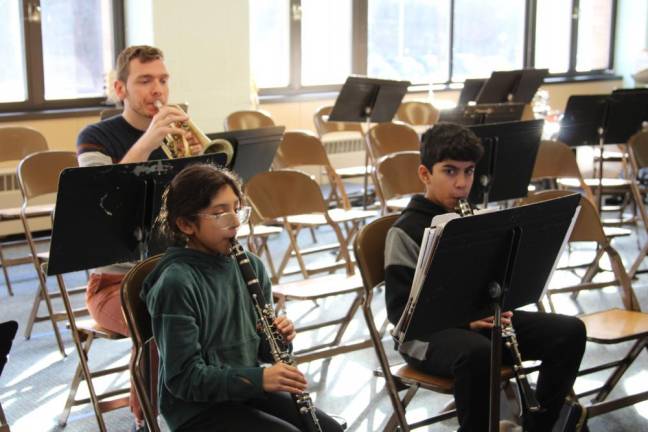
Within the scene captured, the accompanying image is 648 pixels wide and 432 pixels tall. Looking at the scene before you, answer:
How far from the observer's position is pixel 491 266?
2396 millimetres

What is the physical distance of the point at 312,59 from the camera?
839cm

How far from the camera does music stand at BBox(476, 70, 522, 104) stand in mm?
7121

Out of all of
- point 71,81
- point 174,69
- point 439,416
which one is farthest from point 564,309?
point 71,81

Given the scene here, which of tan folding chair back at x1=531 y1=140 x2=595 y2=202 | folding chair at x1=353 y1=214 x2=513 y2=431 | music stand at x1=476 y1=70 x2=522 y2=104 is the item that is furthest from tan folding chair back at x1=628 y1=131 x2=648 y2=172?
folding chair at x1=353 y1=214 x2=513 y2=431

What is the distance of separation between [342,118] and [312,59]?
2197 mm

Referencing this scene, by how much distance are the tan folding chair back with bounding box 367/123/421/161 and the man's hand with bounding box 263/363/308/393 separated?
12.0 ft

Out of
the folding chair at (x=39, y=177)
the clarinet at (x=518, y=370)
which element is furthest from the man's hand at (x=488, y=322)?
the folding chair at (x=39, y=177)

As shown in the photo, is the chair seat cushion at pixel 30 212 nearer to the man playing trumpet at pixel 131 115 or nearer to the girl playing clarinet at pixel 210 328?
the man playing trumpet at pixel 131 115

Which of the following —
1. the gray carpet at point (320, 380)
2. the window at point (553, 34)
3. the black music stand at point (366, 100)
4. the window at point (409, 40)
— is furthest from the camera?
the window at point (553, 34)

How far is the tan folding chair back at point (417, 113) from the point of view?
25.1ft

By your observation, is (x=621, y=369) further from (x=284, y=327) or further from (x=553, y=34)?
(x=553, y=34)

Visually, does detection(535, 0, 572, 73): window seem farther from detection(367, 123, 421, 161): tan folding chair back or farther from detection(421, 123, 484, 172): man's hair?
detection(421, 123, 484, 172): man's hair

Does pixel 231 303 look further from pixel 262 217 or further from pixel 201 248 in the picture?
pixel 262 217

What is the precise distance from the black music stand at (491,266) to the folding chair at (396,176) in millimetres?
2149
